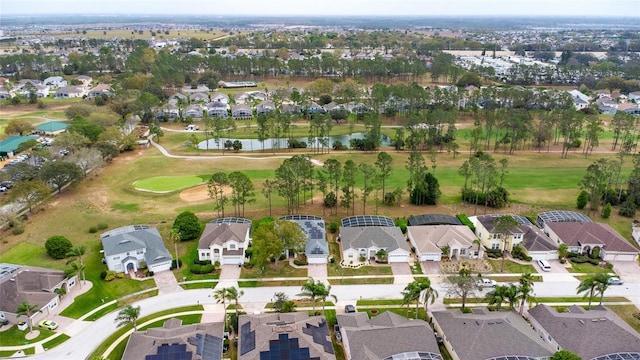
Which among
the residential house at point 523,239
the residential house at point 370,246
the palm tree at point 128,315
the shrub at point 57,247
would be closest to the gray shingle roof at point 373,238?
the residential house at point 370,246

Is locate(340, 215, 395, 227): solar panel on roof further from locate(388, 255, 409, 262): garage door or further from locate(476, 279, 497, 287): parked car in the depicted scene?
locate(476, 279, 497, 287): parked car

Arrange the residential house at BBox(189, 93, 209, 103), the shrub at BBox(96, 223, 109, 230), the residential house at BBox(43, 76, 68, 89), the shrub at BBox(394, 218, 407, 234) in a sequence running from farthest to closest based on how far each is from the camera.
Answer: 1. the residential house at BBox(43, 76, 68, 89)
2. the residential house at BBox(189, 93, 209, 103)
3. the shrub at BBox(96, 223, 109, 230)
4. the shrub at BBox(394, 218, 407, 234)

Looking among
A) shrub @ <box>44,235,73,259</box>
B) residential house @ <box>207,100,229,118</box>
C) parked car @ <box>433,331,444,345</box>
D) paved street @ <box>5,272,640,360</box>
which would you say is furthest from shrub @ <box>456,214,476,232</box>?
residential house @ <box>207,100,229,118</box>

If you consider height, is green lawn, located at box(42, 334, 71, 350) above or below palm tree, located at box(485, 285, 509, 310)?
below

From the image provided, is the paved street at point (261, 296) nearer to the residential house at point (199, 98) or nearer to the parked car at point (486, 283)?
the parked car at point (486, 283)

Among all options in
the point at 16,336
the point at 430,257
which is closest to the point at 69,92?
the point at 16,336

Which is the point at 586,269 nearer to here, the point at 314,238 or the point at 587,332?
the point at 587,332
